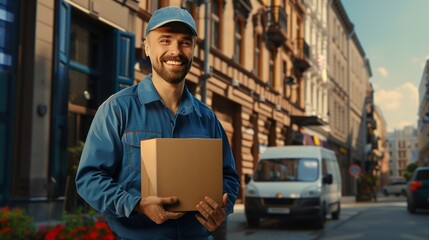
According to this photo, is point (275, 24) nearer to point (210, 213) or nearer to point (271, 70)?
point (271, 70)

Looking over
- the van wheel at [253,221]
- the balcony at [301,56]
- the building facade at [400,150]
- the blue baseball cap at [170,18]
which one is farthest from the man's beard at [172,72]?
the building facade at [400,150]

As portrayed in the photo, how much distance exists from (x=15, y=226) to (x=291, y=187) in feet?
31.3

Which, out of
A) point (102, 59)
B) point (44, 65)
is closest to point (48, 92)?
point (44, 65)

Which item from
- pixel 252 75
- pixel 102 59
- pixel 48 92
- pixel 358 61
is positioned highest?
pixel 358 61

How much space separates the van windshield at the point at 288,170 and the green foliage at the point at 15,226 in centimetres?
992

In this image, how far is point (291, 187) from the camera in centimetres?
1422

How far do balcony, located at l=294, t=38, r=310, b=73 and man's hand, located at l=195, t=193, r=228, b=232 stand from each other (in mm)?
31607

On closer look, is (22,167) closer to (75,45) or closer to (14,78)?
(14,78)

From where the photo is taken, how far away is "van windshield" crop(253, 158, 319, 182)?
587 inches

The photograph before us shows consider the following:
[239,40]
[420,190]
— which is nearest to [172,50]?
[420,190]

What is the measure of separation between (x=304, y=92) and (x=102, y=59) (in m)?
24.7

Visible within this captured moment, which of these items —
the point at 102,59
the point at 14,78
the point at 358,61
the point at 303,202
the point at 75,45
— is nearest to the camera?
the point at 14,78

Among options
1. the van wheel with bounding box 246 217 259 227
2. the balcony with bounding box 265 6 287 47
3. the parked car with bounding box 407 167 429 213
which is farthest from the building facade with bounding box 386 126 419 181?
the van wheel with bounding box 246 217 259 227

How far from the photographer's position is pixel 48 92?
32.3 ft
